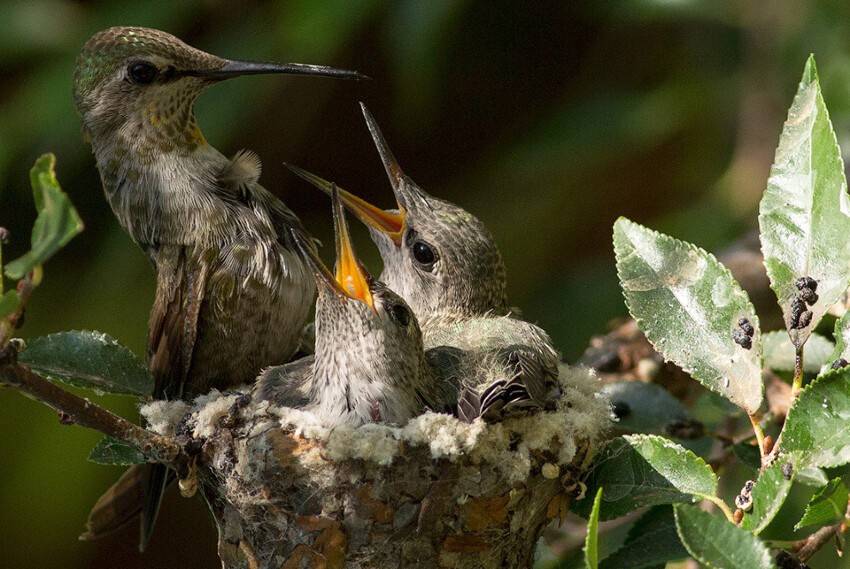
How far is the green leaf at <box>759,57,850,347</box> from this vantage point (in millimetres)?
1454

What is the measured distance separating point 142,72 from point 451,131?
128 inches

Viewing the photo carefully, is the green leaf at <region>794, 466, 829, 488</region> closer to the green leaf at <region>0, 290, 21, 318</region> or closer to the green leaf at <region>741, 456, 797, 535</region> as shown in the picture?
the green leaf at <region>741, 456, 797, 535</region>

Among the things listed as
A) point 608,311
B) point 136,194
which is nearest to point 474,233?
point 136,194

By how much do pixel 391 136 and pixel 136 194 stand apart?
3117 millimetres

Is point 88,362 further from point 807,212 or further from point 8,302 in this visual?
point 807,212

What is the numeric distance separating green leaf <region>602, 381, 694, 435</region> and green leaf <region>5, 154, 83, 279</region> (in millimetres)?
1332

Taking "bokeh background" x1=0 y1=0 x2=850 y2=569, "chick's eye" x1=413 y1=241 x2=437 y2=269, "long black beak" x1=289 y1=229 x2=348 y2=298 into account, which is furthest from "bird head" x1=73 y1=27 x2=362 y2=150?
"bokeh background" x1=0 y1=0 x2=850 y2=569

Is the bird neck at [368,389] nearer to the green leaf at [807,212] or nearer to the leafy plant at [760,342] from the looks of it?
the leafy plant at [760,342]

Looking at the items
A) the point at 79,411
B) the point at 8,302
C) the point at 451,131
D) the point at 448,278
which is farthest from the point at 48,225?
the point at 451,131

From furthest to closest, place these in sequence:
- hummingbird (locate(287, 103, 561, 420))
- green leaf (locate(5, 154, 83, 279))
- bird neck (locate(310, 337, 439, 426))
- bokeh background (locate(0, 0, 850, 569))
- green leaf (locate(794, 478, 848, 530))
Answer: bokeh background (locate(0, 0, 850, 569)), hummingbird (locate(287, 103, 561, 420)), bird neck (locate(310, 337, 439, 426)), green leaf (locate(794, 478, 848, 530)), green leaf (locate(5, 154, 83, 279))

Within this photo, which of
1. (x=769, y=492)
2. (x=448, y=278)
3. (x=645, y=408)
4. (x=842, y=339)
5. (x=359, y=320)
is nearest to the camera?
(x=769, y=492)

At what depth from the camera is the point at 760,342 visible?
5.08 feet

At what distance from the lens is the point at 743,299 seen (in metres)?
1.57

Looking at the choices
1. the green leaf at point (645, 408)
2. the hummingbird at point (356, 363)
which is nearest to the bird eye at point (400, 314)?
the hummingbird at point (356, 363)
